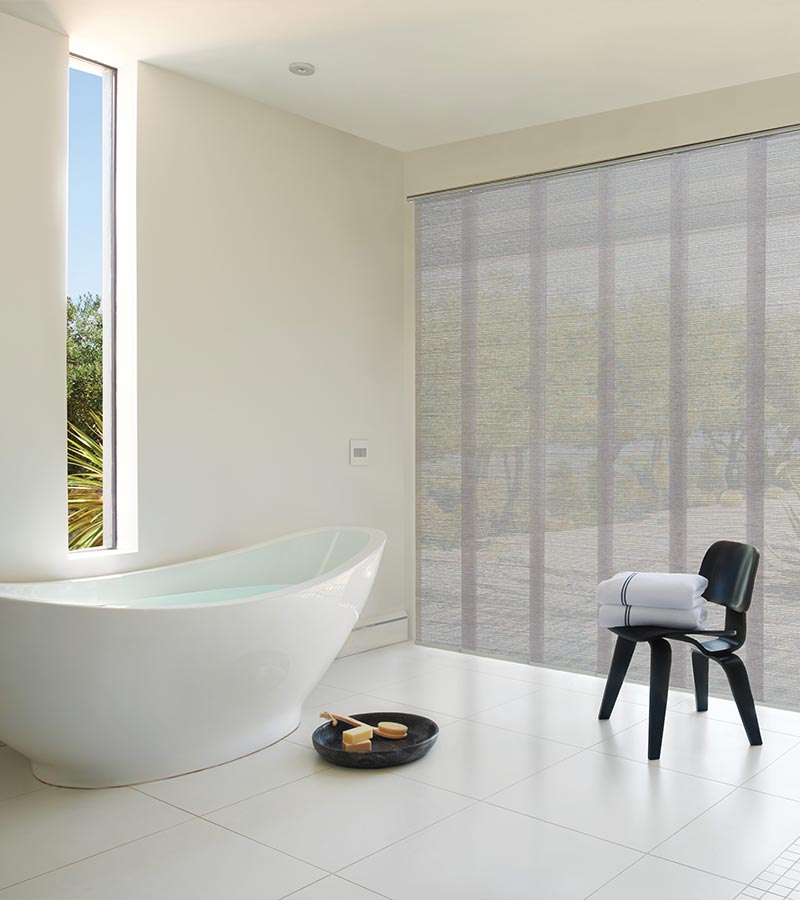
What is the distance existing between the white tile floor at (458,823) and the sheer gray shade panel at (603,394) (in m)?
0.82

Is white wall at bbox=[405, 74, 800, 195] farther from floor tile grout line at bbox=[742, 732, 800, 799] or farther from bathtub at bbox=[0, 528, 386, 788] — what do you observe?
floor tile grout line at bbox=[742, 732, 800, 799]

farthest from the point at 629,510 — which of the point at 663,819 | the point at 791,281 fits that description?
the point at 663,819

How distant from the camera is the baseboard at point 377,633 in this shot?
15.3ft

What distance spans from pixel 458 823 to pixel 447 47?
276 centimetres

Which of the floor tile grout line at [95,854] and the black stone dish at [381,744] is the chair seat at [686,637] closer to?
the black stone dish at [381,744]

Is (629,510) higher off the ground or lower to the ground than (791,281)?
lower

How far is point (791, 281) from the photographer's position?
378cm

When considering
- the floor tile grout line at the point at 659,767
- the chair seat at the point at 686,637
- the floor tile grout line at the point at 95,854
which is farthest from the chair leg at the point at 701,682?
the floor tile grout line at the point at 95,854

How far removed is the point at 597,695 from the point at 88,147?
311 cm

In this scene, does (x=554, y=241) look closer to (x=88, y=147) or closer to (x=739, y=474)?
(x=739, y=474)

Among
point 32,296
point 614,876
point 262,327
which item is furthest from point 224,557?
point 614,876

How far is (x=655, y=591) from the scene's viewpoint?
3291 millimetres

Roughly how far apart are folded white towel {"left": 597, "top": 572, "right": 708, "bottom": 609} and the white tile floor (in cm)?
51

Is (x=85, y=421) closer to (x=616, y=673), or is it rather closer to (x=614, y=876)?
(x=616, y=673)
